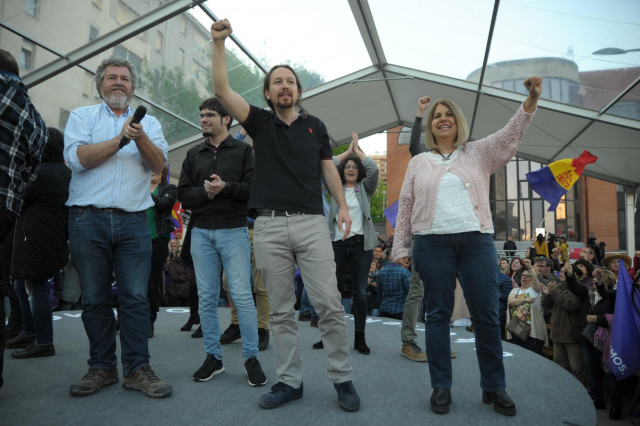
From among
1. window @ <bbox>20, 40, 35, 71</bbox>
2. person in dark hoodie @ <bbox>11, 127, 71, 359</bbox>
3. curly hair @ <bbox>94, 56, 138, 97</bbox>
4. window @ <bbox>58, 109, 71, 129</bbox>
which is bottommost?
person in dark hoodie @ <bbox>11, 127, 71, 359</bbox>

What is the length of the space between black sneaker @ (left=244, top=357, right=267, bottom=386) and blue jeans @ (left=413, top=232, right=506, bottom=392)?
106 centimetres

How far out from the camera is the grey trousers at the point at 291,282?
2938mm

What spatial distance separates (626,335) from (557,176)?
6043 mm

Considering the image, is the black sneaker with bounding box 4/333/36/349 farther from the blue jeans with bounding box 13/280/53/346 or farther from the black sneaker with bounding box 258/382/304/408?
the black sneaker with bounding box 258/382/304/408

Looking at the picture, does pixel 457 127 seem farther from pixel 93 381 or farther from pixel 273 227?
pixel 93 381

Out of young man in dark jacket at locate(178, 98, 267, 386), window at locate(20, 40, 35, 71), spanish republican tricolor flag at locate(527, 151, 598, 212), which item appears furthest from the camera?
spanish republican tricolor flag at locate(527, 151, 598, 212)

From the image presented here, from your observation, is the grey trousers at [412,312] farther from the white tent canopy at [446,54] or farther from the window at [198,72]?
the window at [198,72]

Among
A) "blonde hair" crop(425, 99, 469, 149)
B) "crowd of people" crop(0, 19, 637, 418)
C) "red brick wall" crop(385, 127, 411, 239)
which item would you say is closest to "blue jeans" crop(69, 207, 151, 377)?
"crowd of people" crop(0, 19, 637, 418)

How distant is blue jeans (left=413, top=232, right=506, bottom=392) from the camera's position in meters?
2.97

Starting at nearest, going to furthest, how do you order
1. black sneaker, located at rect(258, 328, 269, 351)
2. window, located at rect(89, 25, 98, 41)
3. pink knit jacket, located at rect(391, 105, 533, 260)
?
1. pink knit jacket, located at rect(391, 105, 533, 260)
2. black sneaker, located at rect(258, 328, 269, 351)
3. window, located at rect(89, 25, 98, 41)

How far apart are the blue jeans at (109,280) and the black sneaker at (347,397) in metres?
1.22

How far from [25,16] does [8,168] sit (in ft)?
21.3

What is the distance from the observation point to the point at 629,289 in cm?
538

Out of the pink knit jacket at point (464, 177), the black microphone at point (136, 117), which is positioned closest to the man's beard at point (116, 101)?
the black microphone at point (136, 117)
